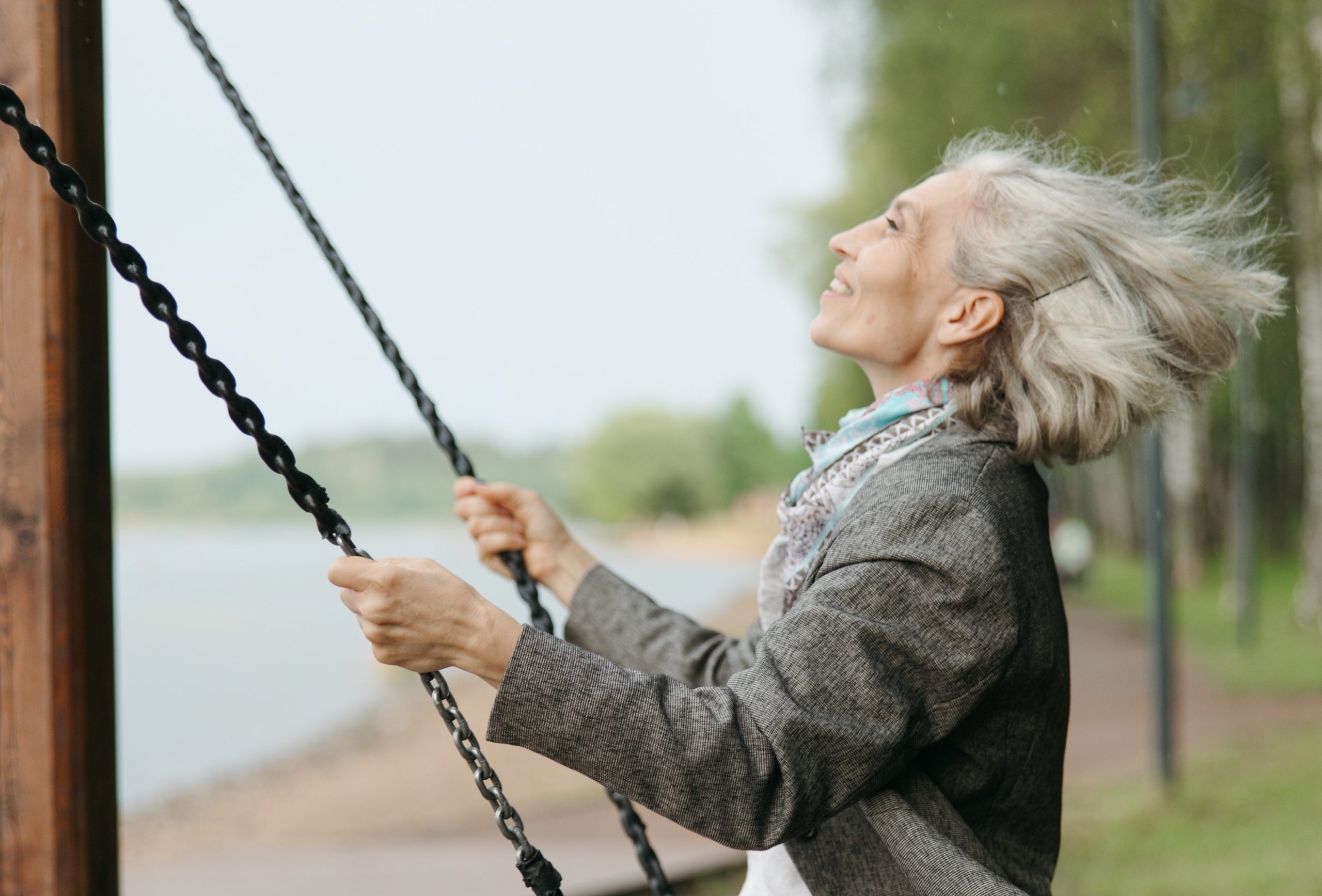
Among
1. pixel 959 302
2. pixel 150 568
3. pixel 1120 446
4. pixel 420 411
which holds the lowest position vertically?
pixel 1120 446

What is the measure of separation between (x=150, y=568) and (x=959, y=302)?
30701 mm

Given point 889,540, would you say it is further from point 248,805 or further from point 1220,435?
point 1220,435

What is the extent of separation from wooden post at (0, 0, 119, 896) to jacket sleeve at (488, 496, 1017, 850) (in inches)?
28.5

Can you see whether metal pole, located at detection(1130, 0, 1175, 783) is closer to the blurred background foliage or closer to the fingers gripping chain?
the blurred background foliage

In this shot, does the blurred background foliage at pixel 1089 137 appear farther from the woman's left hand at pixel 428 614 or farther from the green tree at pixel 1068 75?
the woman's left hand at pixel 428 614

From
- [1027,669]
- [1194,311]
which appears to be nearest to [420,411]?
[1027,669]

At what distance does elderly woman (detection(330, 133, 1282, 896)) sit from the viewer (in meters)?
1.11

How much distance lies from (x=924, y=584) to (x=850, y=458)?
268mm

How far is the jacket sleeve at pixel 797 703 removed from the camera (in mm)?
1093

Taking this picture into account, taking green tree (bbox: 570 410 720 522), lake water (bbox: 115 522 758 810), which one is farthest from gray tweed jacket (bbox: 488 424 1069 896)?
green tree (bbox: 570 410 720 522)

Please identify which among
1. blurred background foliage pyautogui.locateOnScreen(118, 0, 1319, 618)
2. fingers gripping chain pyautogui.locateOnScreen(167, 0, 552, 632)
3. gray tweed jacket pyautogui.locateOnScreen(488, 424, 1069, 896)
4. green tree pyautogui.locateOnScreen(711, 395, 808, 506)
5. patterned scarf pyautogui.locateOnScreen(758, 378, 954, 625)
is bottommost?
gray tweed jacket pyautogui.locateOnScreen(488, 424, 1069, 896)

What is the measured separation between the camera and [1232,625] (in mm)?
12312

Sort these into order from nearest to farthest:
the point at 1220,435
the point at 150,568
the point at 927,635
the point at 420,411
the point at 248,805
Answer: the point at 927,635 < the point at 420,411 < the point at 248,805 < the point at 1220,435 < the point at 150,568

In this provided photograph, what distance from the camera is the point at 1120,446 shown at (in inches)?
58.9
